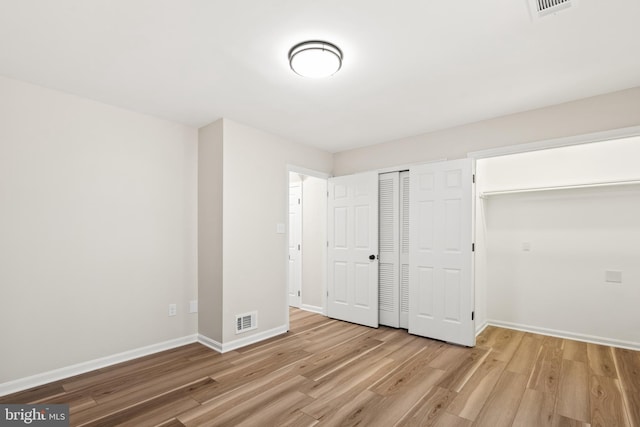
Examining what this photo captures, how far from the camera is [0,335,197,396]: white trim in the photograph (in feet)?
8.34

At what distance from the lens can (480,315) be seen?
4203 mm

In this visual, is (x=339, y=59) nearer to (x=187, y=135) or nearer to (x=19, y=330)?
(x=187, y=135)

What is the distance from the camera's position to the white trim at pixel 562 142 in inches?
111

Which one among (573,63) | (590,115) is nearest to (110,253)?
(573,63)

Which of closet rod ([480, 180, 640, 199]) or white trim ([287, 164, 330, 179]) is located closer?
closet rod ([480, 180, 640, 199])

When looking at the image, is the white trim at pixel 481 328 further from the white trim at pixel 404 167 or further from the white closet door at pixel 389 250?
the white trim at pixel 404 167

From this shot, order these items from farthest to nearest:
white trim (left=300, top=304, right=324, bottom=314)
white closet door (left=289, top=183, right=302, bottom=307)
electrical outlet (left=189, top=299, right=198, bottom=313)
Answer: white closet door (left=289, top=183, right=302, bottom=307), white trim (left=300, top=304, right=324, bottom=314), electrical outlet (left=189, top=299, right=198, bottom=313)

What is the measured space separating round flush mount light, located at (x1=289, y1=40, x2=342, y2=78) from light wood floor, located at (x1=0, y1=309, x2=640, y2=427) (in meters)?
2.48

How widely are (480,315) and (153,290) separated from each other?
4.08 metres

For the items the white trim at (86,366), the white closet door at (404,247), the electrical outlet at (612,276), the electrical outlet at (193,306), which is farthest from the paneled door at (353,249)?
the electrical outlet at (612,276)

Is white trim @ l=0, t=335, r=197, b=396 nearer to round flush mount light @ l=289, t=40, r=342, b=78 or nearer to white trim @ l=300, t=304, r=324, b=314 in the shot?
white trim @ l=300, t=304, r=324, b=314

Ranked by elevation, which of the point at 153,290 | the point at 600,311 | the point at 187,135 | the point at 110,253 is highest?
the point at 187,135

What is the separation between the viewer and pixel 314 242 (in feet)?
17.1

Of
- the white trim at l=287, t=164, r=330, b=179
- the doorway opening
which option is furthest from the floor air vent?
the white trim at l=287, t=164, r=330, b=179
